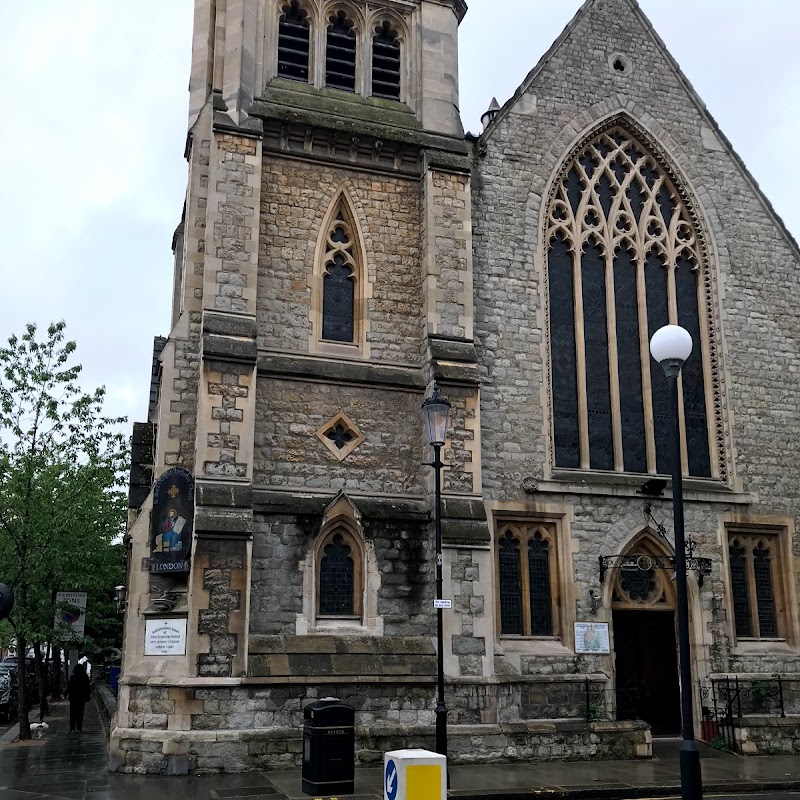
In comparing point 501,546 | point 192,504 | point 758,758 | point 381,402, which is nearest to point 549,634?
point 501,546

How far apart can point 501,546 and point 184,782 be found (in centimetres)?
669

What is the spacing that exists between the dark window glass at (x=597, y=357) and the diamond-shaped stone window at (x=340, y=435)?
468 cm

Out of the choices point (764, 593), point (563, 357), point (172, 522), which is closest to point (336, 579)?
point (172, 522)

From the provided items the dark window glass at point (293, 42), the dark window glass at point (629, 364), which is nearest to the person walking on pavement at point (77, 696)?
the dark window glass at point (629, 364)

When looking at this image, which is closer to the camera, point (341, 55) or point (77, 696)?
point (341, 55)

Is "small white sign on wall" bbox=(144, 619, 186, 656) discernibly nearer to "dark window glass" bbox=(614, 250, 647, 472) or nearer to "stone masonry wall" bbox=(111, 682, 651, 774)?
"stone masonry wall" bbox=(111, 682, 651, 774)

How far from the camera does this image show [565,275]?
18516mm

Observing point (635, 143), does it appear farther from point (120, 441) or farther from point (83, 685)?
point (83, 685)

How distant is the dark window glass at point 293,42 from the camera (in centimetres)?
1786

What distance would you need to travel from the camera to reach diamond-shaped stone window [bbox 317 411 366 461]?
15.9m

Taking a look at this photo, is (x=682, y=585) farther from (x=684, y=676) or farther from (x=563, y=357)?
(x=563, y=357)

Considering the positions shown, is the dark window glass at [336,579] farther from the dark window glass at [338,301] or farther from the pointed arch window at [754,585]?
the pointed arch window at [754,585]

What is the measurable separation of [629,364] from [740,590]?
4764 mm

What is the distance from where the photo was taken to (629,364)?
728 inches
